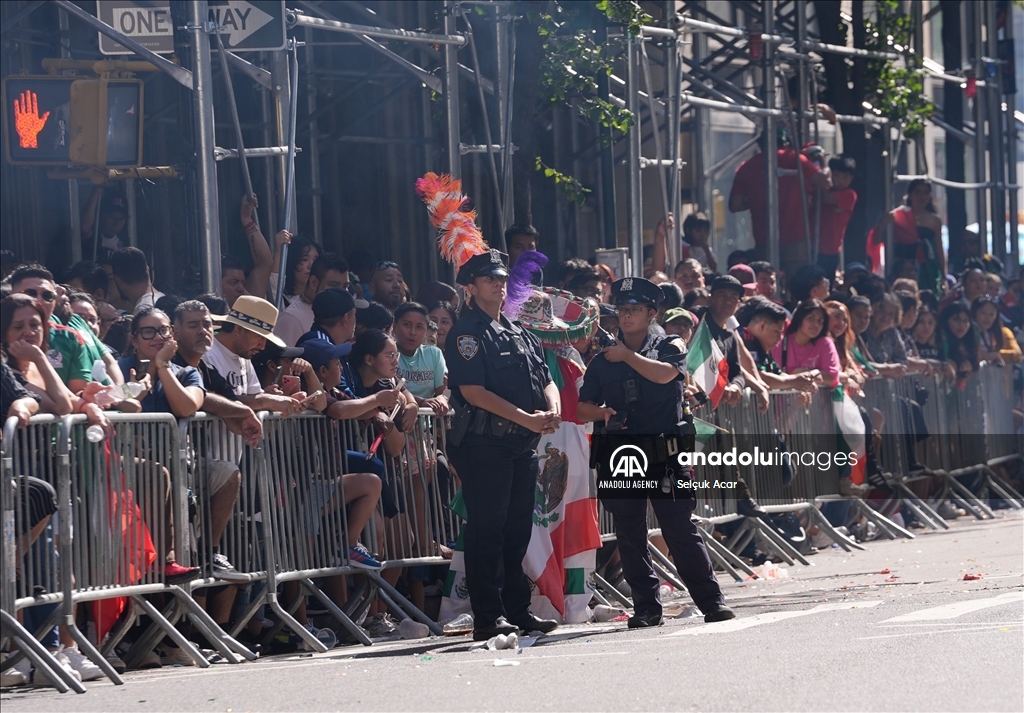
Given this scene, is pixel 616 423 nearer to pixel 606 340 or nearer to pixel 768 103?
pixel 606 340

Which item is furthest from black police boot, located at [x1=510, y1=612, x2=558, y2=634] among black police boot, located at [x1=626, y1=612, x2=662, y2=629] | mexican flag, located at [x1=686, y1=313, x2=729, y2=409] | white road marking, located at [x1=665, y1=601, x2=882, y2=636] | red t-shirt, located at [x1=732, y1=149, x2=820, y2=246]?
red t-shirt, located at [x1=732, y1=149, x2=820, y2=246]

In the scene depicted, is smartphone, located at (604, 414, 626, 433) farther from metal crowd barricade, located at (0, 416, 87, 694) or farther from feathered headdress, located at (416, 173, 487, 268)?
metal crowd barricade, located at (0, 416, 87, 694)

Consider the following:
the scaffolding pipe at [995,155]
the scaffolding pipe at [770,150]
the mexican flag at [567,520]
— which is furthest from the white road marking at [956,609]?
the scaffolding pipe at [995,155]

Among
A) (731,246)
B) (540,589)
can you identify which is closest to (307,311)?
(540,589)

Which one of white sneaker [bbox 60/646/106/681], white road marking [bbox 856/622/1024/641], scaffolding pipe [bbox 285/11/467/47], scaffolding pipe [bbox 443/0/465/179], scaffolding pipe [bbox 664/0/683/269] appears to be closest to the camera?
white sneaker [bbox 60/646/106/681]

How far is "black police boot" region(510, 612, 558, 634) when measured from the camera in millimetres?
9305

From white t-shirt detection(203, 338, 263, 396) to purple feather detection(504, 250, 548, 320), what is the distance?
4.49 ft

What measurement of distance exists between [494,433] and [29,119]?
3.72 meters

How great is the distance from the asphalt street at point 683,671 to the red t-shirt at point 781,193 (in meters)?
8.59

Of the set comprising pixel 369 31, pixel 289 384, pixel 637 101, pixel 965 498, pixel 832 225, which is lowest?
pixel 965 498

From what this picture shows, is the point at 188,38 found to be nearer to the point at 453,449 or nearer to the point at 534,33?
the point at 453,449

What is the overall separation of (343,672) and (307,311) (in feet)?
12.9

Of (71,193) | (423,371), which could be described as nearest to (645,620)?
(423,371)

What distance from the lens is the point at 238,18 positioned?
11.0 meters
